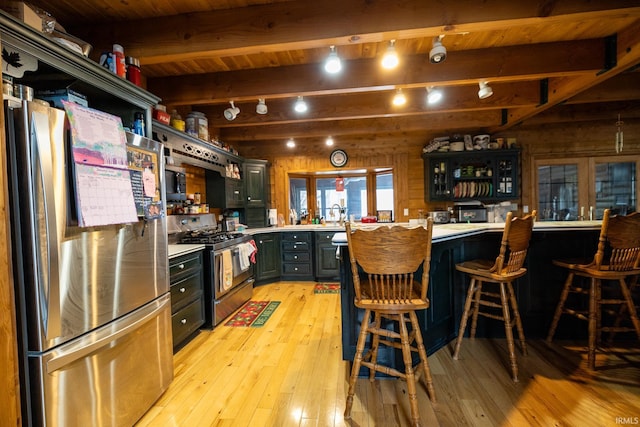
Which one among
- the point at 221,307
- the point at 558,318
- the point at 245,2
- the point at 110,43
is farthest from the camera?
the point at 221,307

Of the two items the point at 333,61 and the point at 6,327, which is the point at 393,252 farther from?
the point at 6,327

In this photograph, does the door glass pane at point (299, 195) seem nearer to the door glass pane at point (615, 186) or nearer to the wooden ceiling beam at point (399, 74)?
the wooden ceiling beam at point (399, 74)

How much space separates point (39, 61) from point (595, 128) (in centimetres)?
684

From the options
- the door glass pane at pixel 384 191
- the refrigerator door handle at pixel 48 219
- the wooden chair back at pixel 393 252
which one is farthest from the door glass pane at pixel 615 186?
the refrigerator door handle at pixel 48 219

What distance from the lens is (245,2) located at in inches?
78.3

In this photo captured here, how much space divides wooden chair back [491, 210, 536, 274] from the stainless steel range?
251 cm

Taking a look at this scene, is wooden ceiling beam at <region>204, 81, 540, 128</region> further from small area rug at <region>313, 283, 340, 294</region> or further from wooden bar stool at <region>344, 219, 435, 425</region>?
wooden bar stool at <region>344, 219, 435, 425</region>

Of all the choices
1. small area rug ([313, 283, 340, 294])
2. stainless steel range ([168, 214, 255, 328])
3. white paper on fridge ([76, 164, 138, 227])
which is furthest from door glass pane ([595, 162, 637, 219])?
white paper on fridge ([76, 164, 138, 227])

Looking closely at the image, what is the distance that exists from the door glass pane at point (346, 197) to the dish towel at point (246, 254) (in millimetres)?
2104

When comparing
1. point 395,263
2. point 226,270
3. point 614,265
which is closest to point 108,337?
point 395,263

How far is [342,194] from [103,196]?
14.8 ft

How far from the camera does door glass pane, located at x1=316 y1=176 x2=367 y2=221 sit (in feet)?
18.4

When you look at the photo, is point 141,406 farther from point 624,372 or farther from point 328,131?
point 328,131

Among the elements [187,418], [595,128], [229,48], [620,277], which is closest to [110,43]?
[229,48]
